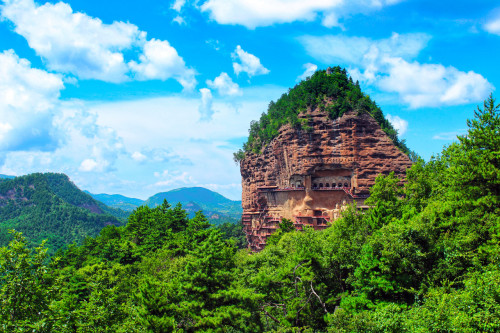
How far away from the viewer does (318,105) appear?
50656 millimetres

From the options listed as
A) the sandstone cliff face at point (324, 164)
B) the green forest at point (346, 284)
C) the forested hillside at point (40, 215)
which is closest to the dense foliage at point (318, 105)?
the sandstone cliff face at point (324, 164)

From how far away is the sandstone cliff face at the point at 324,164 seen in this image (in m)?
46.8

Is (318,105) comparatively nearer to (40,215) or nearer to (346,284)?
(346,284)

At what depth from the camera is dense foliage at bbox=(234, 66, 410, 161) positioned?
161 ft

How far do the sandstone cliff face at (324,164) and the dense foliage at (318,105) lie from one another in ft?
3.48

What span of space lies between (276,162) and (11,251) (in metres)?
41.5

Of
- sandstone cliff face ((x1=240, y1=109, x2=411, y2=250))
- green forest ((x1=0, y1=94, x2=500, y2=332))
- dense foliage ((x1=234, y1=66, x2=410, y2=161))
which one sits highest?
dense foliage ((x1=234, y1=66, x2=410, y2=161))

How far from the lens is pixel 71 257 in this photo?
47562 mm

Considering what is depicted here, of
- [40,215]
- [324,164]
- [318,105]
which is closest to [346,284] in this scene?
[324,164]

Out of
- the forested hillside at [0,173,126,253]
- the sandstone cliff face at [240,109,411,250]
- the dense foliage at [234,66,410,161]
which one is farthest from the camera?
the forested hillside at [0,173,126,253]

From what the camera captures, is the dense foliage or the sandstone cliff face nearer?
the sandstone cliff face

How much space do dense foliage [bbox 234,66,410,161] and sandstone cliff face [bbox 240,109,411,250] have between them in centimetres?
106

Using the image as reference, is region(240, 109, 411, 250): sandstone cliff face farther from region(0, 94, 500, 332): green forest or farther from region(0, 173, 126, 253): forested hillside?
region(0, 173, 126, 253): forested hillside

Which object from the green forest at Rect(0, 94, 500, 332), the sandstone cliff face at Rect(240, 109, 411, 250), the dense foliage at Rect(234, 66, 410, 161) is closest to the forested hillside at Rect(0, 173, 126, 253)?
the dense foliage at Rect(234, 66, 410, 161)
